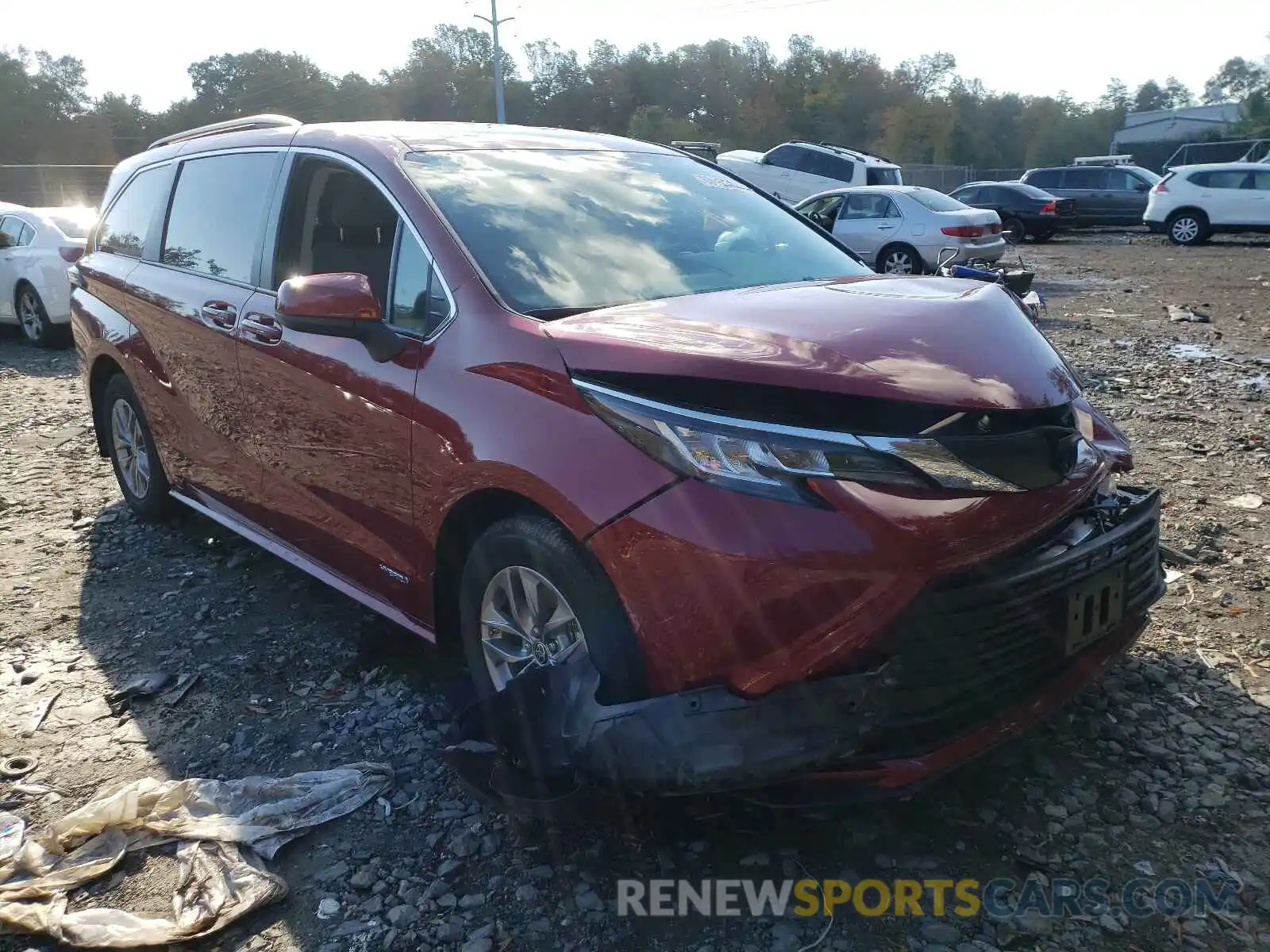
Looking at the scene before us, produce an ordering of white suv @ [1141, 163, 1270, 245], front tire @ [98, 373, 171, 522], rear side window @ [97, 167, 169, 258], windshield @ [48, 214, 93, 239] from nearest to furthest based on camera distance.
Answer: rear side window @ [97, 167, 169, 258] → front tire @ [98, 373, 171, 522] → windshield @ [48, 214, 93, 239] → white suv @ [1141, 163, 1270, 245]

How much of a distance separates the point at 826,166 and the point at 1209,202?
817 cm

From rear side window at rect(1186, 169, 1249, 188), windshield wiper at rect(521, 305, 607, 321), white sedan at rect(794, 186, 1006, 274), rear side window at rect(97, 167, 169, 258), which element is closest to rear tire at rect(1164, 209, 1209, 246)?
rear side window at rect(1186, 169, 1249, 188)

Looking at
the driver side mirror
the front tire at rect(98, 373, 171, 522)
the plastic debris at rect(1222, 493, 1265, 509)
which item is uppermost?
the driver side mirror

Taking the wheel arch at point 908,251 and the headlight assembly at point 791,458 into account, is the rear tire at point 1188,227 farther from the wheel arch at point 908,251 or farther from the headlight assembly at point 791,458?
the headlight assembly at point 791,458

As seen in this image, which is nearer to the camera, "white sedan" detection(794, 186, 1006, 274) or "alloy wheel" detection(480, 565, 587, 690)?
"alloy wheel" detection(480, 565, 587, 690)

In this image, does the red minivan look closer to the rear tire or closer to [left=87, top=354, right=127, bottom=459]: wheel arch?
[left=87, top=354, right=127, bottom=459]: wheel arch

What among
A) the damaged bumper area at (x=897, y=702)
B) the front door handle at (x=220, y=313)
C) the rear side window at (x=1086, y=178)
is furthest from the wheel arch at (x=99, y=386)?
the rear side window at (x=1086, y=178)

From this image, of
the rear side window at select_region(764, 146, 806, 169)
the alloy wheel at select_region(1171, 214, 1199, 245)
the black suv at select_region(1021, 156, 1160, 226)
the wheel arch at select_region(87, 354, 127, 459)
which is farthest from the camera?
the black suv at select_region(1021, 156, 1160, 226)

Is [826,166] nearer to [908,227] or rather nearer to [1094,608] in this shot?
[908,227]

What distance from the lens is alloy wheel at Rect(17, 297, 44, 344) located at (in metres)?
10.6

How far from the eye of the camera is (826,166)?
20266mm

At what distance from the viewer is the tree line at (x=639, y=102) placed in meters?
55.2

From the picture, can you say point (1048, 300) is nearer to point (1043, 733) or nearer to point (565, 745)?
point (1043, 733)

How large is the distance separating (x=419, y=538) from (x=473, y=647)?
0.35 metres
